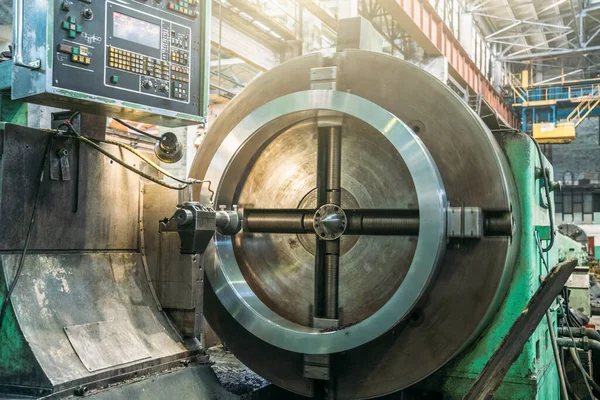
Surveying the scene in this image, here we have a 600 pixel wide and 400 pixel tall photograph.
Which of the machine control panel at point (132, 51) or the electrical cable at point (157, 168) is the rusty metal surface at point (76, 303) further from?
the machine control panel at point (132, 51)

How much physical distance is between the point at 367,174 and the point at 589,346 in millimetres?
1444

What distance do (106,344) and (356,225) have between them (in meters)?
0.80

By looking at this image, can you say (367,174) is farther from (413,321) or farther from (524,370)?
(524,370)

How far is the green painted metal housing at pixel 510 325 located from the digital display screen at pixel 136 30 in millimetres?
1108

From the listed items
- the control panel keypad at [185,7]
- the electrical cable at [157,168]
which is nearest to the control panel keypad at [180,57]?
the control panel keypad at [185,7]

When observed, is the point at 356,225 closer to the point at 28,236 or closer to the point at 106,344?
the point at 106,344

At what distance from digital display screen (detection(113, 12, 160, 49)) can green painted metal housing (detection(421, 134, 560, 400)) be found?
3.64ft

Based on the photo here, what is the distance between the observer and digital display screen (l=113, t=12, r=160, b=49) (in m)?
1.65

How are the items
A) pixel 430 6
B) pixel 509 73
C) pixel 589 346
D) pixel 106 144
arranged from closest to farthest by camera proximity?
pixel 106 144 → pixel 589 346 → pixel 430 6 → pixel 509 73

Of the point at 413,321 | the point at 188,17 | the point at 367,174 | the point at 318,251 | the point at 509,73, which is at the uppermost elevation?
the point at 509,73

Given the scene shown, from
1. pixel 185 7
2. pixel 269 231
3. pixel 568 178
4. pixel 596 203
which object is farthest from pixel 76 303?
pixel 596 203

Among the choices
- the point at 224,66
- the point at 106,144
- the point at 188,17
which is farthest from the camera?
the point at 224,66

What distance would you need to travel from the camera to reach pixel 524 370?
1.59m

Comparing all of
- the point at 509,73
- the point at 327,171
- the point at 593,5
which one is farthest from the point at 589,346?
the point at 509,73
